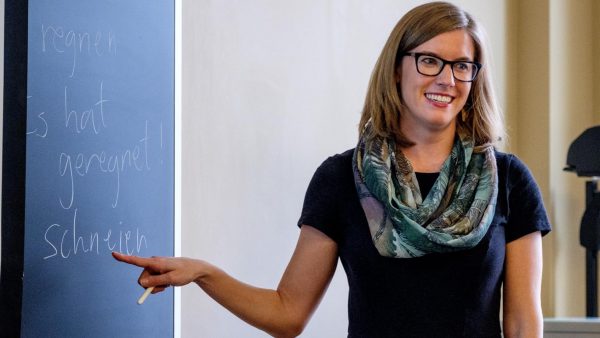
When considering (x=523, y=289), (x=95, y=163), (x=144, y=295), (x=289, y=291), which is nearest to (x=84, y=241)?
(x=95, y=163)

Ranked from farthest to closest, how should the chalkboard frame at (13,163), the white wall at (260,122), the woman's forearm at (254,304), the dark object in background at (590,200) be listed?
the dark object in background at (590,200) → the white wall at (260,122) → the woman's forearm at (254,304) → the chalkboard frame at (13,163)

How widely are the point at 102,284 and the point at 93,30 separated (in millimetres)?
569

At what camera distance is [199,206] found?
255 cm

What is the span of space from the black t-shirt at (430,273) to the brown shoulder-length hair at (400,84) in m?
0.09

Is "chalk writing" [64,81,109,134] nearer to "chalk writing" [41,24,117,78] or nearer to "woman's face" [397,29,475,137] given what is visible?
"chalk writing" [41,24,117,78]

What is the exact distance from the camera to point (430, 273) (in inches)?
69.7

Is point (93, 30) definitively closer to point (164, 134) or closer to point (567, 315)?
point (164, 134)

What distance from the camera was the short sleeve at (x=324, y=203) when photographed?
1873mm

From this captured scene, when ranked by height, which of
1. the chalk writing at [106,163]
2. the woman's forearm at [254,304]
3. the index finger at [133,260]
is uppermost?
the chalk writing at [106,163]

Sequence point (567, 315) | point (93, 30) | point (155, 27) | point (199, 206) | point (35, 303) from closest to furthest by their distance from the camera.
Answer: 1. point (35, 303)
2. point (93, 30)
3. point (155, 27)
4. point (199, 206)
5. point (567, 315)

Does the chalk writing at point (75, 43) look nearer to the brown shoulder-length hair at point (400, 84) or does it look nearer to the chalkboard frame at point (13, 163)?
the chalkboard frame at point (13, 163)

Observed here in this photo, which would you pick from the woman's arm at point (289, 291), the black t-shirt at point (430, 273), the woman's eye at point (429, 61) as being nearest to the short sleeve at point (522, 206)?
the black t-shirt at point (430, 273)

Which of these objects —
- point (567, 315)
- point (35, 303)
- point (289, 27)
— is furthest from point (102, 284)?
point (567, 315)

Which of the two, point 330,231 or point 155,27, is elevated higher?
point 155,27
